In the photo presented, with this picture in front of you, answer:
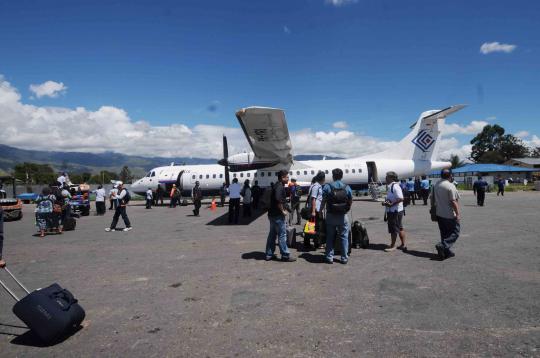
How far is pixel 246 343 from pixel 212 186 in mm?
19923

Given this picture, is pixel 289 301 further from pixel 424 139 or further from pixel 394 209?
pixel 424 139

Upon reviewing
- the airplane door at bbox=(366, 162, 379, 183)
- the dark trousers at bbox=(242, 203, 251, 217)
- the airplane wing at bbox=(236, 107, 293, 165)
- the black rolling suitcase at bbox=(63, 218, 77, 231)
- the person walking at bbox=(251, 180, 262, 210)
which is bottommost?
the black rolling suitcase at bbox=(63, 218, 77, 231)

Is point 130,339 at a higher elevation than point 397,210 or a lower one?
lower

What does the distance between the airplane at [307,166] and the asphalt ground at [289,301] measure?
11340 millimetres

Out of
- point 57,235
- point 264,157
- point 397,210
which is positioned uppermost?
point 264,157

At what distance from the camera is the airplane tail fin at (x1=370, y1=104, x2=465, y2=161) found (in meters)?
21.3

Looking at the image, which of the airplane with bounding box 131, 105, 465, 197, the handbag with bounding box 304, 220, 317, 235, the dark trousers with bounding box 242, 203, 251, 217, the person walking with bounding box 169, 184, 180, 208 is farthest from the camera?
the person walking with bounding box 169, 184, 180, 208

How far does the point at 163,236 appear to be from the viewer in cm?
1041

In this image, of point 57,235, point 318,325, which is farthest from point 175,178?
point 318,325

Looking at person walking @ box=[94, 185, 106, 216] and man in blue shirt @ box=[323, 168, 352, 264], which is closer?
man in blue shirt @ box=[323, 168, 352, 264]

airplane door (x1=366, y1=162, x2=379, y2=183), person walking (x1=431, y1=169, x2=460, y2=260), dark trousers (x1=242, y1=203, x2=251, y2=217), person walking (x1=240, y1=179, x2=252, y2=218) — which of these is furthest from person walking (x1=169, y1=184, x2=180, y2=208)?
person walking (x1=431, y1=169, x2=460, y2=260)

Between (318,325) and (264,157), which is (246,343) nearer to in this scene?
(318,325)

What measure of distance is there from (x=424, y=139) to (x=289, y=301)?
2006 centimetres

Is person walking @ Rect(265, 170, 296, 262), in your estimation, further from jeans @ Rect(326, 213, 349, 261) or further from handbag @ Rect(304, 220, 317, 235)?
handbag @ Rect(304, 220, 317, 235)
